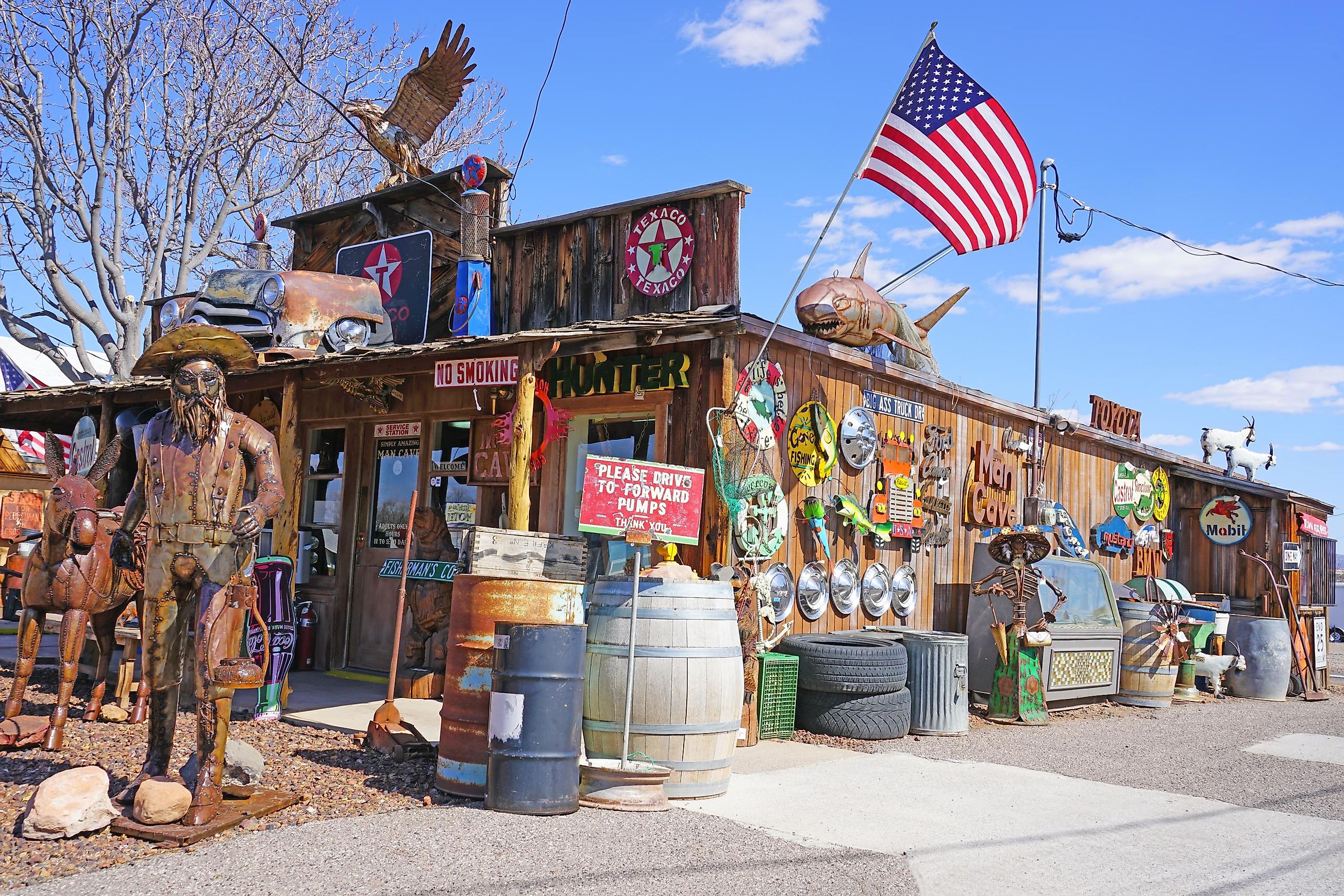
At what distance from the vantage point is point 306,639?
1066cm

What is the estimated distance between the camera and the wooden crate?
22.0 ft

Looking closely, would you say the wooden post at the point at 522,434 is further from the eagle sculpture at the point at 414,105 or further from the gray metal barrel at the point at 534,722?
the eagle sculpture at the point at 414,105

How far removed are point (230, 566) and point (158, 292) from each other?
17.4m

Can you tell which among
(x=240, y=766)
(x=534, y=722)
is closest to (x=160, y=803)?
(x=240, y=766)

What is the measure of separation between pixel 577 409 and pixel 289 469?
8.70 ft

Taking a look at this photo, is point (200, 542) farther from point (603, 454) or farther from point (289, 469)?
point (289, 469)

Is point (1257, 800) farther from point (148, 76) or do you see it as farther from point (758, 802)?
point (148, 76)

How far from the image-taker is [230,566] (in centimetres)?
506

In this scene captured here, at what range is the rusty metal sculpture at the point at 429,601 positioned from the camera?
8922 millimetres

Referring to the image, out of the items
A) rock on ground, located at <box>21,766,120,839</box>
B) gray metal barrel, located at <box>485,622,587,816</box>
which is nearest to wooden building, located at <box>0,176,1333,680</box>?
gray metal barrel, located at <box>485,622,587,816</box>

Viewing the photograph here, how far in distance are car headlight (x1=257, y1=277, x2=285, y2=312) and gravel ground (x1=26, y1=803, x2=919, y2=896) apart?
6.42 m

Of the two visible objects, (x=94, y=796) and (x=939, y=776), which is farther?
(x=939, y=776)

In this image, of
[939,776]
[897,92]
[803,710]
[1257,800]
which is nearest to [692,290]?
[897,92]

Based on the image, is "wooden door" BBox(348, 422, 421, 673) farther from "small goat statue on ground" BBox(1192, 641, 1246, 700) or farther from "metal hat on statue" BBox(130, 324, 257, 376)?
"small goat statue on ground" BBox(1192, 641, 1246, 700)
